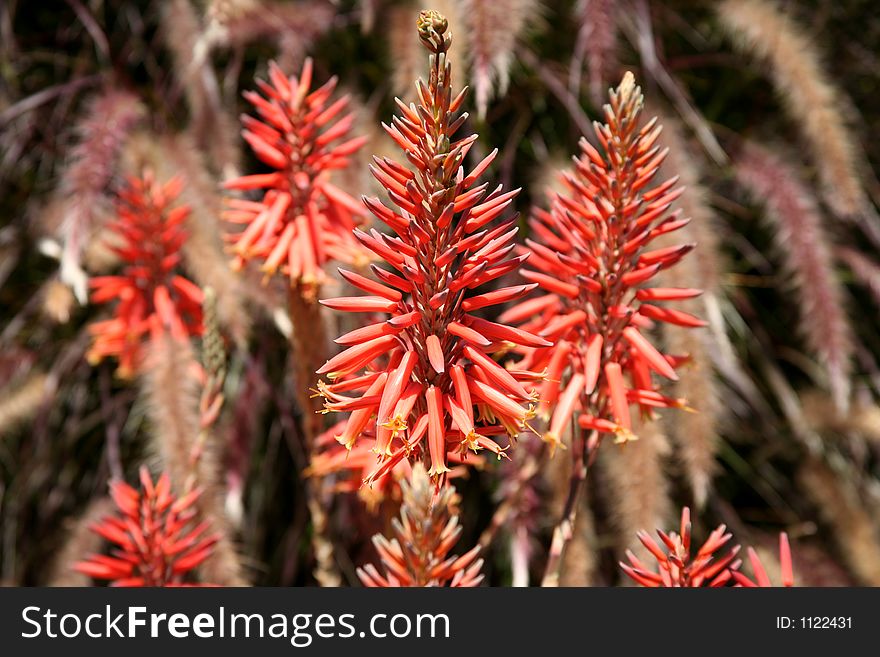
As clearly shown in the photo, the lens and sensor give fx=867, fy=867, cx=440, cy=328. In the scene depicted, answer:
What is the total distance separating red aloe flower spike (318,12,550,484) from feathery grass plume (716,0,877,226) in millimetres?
1174

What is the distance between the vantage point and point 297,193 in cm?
88

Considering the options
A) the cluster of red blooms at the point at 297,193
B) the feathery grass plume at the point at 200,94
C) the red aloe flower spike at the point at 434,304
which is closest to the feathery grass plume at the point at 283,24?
the feathery grass plume at the point at 200,94

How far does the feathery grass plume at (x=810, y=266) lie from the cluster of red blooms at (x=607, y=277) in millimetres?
872

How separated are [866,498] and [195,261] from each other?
147 centimetres

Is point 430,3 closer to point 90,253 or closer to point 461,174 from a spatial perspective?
point 90,253

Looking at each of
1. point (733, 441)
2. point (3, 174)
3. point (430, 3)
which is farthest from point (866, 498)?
point (3, 174)

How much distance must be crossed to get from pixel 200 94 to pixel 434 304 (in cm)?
129

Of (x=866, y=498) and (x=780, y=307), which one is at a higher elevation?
(x=780, y=307)

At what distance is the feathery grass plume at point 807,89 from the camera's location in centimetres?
156

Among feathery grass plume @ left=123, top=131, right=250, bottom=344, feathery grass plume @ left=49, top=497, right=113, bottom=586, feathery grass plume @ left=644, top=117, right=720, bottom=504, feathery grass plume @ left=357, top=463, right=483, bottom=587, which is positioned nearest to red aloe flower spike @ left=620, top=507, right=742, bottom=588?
feathery grass plume @ left=357, top=463, right=483, bottom=587

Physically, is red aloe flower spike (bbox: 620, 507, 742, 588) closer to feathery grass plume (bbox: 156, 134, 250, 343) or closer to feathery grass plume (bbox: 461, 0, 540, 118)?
feathery grass plume (bbox: 461, 0, 540, 118)

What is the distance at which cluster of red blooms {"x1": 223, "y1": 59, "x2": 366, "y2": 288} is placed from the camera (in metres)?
0.83
